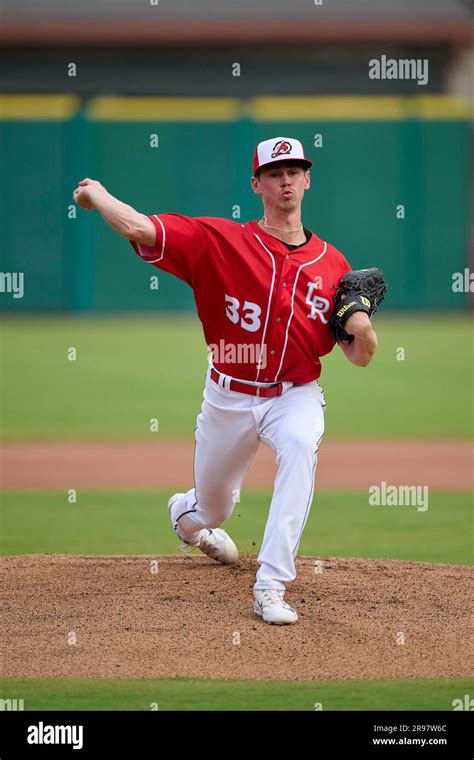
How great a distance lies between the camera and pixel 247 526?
29.2ft

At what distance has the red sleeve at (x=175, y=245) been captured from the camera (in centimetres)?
584

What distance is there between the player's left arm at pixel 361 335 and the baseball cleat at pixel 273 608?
123 cm

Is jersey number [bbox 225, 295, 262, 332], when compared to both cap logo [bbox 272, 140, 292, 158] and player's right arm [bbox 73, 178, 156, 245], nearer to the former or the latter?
player's right arm [bbox 73, 178, 156, 245]

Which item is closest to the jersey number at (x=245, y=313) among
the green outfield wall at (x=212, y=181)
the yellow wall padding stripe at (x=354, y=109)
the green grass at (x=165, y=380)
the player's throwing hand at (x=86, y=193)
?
the player's throwing hand at (x=86, y=193)

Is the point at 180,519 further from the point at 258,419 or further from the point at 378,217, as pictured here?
the point at 378,217

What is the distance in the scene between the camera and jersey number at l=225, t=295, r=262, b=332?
19.5 feet

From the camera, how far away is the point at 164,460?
11.9m

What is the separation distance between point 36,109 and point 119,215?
70.3ft

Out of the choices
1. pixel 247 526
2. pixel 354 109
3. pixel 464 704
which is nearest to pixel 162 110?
pixel 354 109

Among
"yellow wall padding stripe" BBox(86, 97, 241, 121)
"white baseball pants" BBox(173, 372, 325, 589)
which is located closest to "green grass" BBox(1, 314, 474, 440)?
"yellow wall padding stripe" BBox(86, 97, 241, 121)

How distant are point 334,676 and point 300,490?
98 cm

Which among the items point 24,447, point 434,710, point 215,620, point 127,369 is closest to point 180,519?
point 215,620

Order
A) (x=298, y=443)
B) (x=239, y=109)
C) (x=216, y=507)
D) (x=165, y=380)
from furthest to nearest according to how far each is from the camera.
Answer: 1. (x=239, y=109)
2. (x=165, y=380)
3. (x=216, y=507)
4. (x=298, y=443)

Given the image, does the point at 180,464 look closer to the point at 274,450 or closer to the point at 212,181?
the point at 274,450
